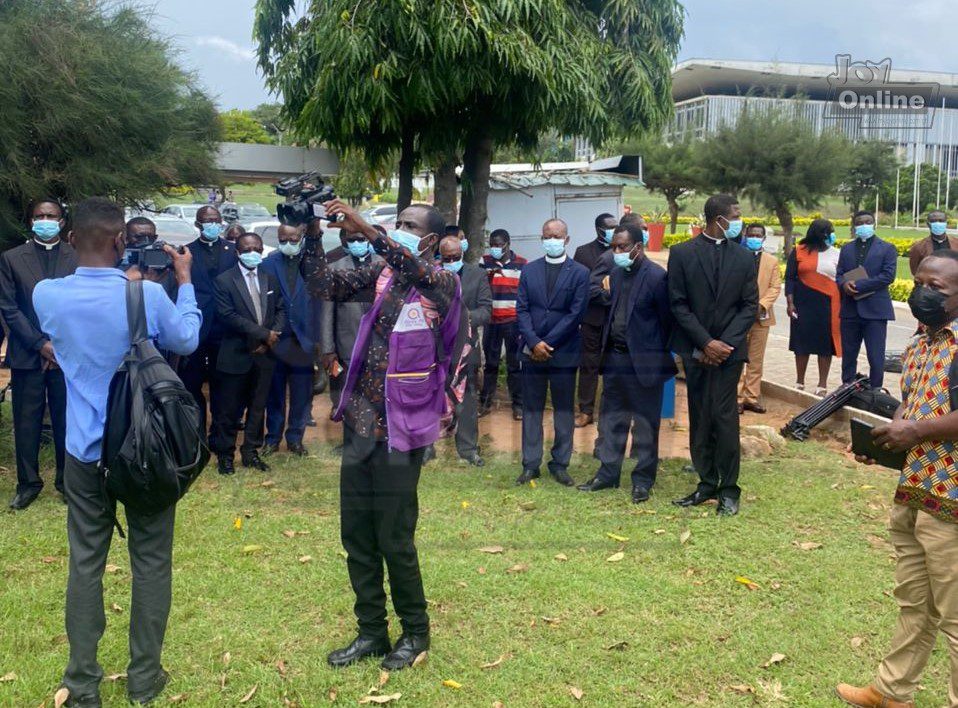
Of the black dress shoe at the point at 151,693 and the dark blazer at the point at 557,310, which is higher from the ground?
the dark blazer at the point at 557,310

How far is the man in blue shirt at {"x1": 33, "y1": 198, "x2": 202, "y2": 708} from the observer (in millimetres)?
3807

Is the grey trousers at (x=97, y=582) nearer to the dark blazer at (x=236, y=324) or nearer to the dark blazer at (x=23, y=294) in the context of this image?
the dark blazer at (x=23, y=294)

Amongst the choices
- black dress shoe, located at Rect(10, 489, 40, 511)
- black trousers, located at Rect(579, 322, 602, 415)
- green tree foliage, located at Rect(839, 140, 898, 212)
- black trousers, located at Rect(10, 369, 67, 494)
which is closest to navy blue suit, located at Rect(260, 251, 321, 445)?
black trousers, located at Rect(10, 369, 67, 494)

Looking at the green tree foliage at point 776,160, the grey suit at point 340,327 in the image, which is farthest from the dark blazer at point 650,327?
the green tree foliage at point 776,160

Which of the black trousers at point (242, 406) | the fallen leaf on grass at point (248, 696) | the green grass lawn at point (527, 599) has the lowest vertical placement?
the fallen leaf on grass at point (248, 696)

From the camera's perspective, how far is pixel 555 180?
16797 mm

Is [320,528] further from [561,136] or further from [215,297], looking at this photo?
[561,136]

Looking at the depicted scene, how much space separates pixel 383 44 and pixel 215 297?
3.07 metres

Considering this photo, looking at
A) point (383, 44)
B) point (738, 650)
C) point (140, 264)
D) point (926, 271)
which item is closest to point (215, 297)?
point (140, 264)

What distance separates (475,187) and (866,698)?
801 cm

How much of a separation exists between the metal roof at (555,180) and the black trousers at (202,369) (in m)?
9.32

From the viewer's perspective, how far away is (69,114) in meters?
7.25

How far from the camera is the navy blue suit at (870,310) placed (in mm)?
9359

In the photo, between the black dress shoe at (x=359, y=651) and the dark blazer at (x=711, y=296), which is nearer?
the black dress shoe at (x=359, y=651)
